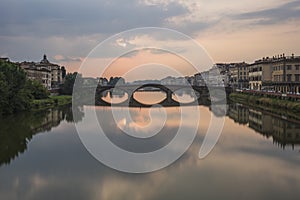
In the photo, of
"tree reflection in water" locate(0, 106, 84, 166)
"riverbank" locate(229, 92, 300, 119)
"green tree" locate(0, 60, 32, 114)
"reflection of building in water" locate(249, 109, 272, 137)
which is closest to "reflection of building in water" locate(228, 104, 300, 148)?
"reflection of building in water" locate(249, 109, 272, 137)

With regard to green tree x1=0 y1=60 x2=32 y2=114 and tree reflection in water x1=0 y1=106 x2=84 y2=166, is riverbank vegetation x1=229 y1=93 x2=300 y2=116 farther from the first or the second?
green tree x1=0 y1=60 x2=32 y2=114

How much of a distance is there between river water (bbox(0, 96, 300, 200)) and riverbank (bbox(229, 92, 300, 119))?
22.9 feet

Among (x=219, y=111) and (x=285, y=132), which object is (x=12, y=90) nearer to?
(x=219, y=111)

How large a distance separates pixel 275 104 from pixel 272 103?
0.60 m

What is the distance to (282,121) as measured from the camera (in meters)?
20.2

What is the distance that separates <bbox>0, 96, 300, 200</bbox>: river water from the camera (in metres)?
8.26

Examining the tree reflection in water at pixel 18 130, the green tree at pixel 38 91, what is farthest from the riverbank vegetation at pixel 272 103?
the green tree at pixel 38 91

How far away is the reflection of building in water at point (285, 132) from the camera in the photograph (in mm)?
14558

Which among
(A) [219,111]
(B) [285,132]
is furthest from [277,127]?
(A) [219,111]

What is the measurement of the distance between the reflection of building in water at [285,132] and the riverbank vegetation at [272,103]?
341cm

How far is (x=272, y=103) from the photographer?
28016 millimetres

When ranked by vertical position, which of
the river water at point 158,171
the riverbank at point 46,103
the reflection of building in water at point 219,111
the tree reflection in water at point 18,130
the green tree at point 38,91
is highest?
the green tree at point 38,91

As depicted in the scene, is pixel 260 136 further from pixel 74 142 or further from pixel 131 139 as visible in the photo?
pixel 74 142

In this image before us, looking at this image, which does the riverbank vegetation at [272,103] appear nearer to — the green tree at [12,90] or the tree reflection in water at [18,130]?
the tree reflection in water at [18,130]
